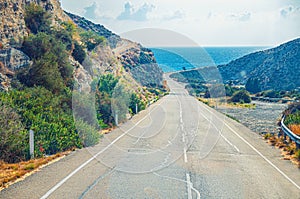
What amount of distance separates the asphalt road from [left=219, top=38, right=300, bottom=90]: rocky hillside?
79269 mm

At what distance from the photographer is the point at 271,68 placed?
111125mm

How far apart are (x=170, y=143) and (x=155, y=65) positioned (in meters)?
39.9

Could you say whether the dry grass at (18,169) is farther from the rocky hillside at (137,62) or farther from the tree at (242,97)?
the tree at (242,97)

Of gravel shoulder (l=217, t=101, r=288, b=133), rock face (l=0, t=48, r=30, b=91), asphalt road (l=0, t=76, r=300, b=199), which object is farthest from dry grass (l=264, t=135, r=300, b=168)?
rock face (l=0, t=48, r=30, b=91)

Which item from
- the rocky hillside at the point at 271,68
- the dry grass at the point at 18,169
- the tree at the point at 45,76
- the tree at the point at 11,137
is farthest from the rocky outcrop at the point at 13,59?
the rocky hillside at the point at 271,68

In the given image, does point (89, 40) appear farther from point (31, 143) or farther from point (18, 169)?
point (18, 169)

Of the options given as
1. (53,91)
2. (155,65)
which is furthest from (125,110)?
(155,65)

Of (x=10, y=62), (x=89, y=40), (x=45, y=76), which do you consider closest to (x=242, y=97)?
(x=89, y=40)

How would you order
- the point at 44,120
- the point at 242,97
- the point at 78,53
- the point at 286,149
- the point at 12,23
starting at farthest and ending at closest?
1. the point at 242,97
2. the point at 78,53
3. the point at 12,23
4. the point at 286,149
5. the point at 44,120

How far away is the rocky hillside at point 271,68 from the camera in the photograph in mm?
99375

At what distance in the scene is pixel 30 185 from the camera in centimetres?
884

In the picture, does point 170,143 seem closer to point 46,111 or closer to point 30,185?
point 46,111

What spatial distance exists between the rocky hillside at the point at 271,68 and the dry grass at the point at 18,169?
84116mm

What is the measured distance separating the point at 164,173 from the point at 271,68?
10739 cm
